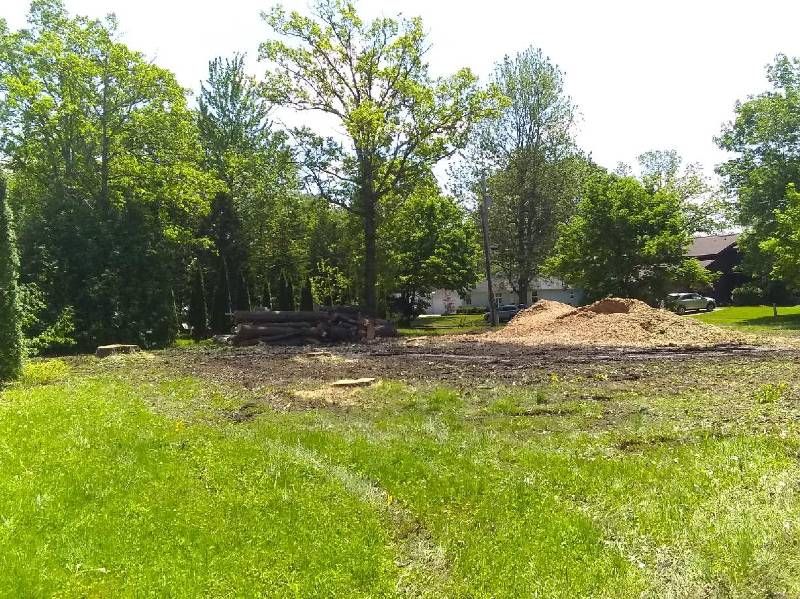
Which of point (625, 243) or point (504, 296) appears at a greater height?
point (625, 243)

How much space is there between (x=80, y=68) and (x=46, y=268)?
826 centimetres

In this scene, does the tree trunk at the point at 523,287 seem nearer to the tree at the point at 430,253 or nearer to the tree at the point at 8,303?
the tree at the point at 430,253

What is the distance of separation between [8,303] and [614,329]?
737 inches

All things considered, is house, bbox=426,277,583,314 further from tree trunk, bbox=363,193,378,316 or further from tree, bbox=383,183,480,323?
tree trunk, bbox=363,193,378,316

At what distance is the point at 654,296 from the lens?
37.7 meters

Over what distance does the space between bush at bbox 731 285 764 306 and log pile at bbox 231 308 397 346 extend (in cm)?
3882

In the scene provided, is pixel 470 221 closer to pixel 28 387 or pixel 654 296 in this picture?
pixel 654 296

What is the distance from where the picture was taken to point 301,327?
1021 inches

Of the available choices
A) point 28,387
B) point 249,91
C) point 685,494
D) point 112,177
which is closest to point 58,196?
point 112,177

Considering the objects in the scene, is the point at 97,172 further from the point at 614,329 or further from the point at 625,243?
the point at 625,243

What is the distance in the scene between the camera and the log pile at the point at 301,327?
24.9 metres

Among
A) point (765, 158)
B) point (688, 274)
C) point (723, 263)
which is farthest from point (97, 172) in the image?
point (723, 263)

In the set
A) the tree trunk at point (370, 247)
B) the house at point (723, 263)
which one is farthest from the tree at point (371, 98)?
the house at point (723, 263)

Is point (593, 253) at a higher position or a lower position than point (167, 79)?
lower
